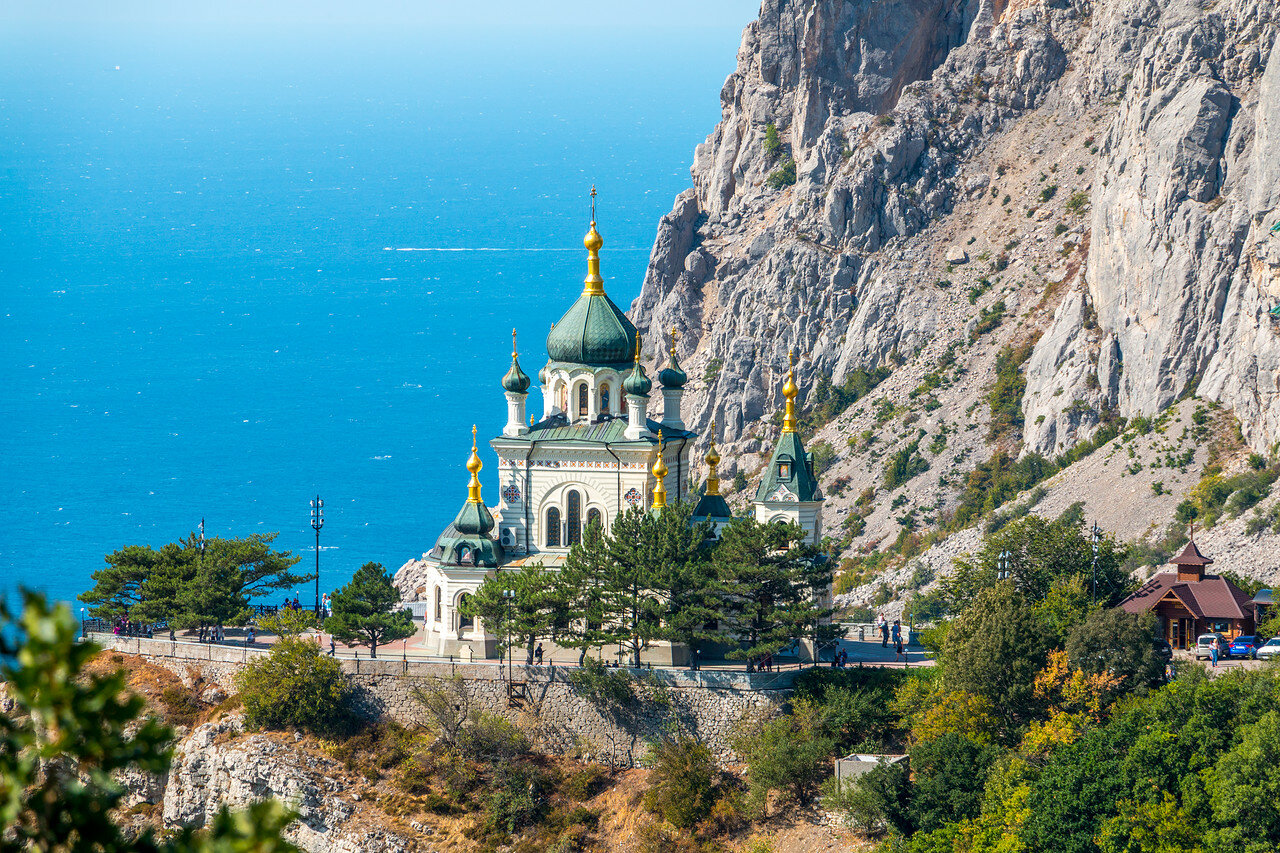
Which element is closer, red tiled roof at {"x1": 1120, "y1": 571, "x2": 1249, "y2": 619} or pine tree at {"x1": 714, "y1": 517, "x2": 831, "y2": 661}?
pine tree at {"x1": 714, "y1": 517, "x2": 831, "y2": 661}

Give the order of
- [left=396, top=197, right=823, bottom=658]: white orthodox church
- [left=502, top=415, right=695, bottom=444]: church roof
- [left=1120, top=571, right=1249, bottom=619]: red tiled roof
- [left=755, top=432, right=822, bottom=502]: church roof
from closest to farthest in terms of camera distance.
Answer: [left=1120, top=571, right=1249, bottom=619]: red tiled roof < [left=396, top=197, right=823, bottom=658]: white orthodox church < [left=755, top=432, right=822, bottom=502]: church roof < [left=502, top=415, right=695, bottom=444]: church roof

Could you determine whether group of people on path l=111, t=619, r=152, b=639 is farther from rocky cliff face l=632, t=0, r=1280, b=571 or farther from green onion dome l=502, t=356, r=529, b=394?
rocky cliff face l=632, t=0, r=1280, b=571

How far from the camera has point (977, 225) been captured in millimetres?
141125

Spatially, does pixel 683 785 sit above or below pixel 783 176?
below

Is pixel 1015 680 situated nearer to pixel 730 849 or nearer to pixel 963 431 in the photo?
pixel 730 849

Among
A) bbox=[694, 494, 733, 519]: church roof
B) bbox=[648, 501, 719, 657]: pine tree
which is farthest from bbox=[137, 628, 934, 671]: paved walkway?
bbox=[694, 494, 733, 519]: church roof

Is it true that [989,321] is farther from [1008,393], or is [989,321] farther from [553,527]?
[553,527]

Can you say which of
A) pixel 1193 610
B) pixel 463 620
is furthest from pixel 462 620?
pixel 1193 610

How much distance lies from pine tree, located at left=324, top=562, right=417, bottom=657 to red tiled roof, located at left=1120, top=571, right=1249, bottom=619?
79.6ft

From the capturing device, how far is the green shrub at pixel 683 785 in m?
63.0

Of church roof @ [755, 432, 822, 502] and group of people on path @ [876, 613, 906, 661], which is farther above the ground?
church roof @ [755, 432, 822, 502]

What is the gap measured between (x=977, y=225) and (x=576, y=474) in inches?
3042

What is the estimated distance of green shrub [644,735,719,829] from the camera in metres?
63.0

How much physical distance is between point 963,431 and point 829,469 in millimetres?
9801
